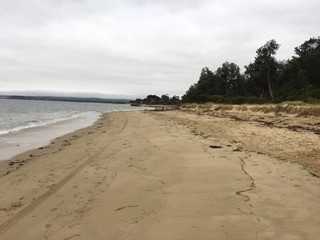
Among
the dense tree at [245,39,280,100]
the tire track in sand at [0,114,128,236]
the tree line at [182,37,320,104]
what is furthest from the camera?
the dense tree at [245,39,280,100]

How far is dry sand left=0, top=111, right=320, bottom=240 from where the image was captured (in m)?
4.55

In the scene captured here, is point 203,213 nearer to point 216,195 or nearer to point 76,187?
point 216,195

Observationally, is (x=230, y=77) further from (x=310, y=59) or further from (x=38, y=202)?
(x=38, y=202)

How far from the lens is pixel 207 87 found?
118 meters

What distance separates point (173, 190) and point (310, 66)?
75975 mm

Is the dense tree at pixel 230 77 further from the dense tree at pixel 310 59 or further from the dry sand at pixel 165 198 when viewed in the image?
the dry sand at pixel 165 198

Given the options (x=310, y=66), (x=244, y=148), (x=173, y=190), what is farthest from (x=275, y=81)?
(x=173, y=190)

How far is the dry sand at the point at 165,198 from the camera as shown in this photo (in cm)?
455

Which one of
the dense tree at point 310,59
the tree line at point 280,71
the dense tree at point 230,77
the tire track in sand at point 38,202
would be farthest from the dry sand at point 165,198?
the dense tree at point 230,77

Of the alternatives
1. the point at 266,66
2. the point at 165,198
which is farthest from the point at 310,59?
the point at 165,198

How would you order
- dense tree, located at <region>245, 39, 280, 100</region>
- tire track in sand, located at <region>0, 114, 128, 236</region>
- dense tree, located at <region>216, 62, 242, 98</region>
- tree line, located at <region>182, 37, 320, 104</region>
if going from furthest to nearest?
dense tree, located at <region>216, 62, 242, 98</region>
dense tree, located at <region>245, 39, 280, 100</region>
tree line, located at <region>182, 37, 320, 104</region>
tire track in sand, located at <region>0, 114, 128, 236</region>

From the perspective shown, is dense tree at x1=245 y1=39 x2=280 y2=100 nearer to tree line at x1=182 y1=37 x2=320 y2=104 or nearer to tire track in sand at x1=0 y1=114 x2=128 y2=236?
tree line at x1=182 y1=37 x2=320 y2=104

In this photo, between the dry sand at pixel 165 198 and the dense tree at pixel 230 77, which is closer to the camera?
the dry sand at pixel 165 198

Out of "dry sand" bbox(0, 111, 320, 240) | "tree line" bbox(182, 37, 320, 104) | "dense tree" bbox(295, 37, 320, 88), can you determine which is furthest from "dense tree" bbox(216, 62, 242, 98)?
"dry sand" bbox(0, 111, 320, 240)
